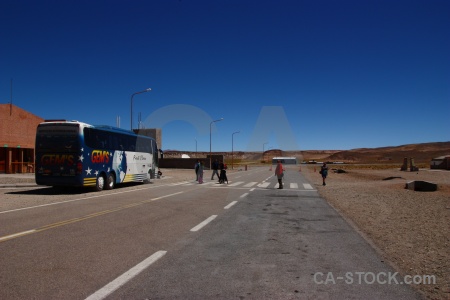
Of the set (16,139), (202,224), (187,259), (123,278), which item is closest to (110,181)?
(202,224)

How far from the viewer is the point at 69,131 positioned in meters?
18.1

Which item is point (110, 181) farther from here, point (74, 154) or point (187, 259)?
point (187, 259)

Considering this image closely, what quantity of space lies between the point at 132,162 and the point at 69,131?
677 centimetres

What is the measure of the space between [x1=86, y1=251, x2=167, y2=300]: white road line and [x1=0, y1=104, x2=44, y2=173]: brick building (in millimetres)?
32667

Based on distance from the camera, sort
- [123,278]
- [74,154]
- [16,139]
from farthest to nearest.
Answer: [16,139] < [74,154] < [123,278]

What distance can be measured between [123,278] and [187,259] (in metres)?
1.27

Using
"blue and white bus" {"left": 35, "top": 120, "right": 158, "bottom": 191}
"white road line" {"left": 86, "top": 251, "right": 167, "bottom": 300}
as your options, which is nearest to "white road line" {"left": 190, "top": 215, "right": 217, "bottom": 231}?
"white road line" {"left": 86, "top": 251, "right": 167, "bottom": 300}

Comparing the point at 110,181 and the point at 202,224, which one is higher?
the point at 110,181

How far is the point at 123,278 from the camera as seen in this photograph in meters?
4.89

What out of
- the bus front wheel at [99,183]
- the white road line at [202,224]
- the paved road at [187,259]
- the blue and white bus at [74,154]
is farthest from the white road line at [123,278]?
the bus front wheel at [99,183]

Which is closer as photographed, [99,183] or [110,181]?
[99,183]

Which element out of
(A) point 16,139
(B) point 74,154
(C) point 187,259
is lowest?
(C) point 187,259

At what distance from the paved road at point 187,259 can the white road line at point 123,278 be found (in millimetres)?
13

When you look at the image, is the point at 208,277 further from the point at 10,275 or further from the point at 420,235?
the point at 420,235
